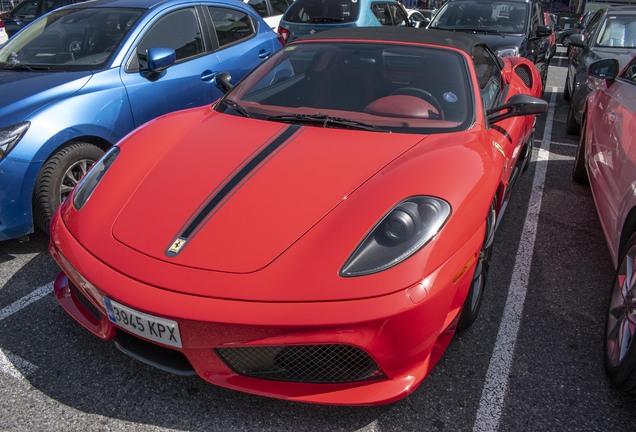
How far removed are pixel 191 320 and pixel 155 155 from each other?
1.12m

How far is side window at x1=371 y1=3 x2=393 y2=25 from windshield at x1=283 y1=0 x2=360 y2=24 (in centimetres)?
46

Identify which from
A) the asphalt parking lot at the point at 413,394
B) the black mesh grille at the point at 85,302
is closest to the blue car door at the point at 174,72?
the asphalt parking lot at the point at 413,394

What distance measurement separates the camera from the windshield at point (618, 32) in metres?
6.20

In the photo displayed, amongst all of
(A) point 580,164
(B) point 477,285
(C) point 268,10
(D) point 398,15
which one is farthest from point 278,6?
(B) point 477,285

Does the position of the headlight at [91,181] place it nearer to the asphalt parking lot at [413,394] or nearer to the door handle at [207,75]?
the asphalt parking lot at [413,394]

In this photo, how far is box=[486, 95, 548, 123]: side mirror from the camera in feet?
9.83

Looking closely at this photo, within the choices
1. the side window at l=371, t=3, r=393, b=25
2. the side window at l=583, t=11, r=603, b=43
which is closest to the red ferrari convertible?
the side window at l=583, t=11, r=603, b=43

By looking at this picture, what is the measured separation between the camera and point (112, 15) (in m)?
4.36

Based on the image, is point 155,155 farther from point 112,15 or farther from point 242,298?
point 112,15

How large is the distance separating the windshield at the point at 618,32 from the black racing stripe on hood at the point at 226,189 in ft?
17.0

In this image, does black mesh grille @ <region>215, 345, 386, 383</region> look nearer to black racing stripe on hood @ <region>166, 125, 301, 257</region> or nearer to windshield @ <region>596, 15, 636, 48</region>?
black racing stripe on hood @ <region>166, 125, 301, 257</region>

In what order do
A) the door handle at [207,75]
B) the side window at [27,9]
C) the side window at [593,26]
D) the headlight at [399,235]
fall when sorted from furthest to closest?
the side window at [27,9], the side window at [593,26], the door handle at [207,75], the headlight at [399,235]

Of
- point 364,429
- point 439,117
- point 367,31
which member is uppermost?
point 367,31

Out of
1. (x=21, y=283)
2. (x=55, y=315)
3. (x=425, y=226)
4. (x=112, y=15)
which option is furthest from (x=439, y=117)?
(x=112, y=15)
